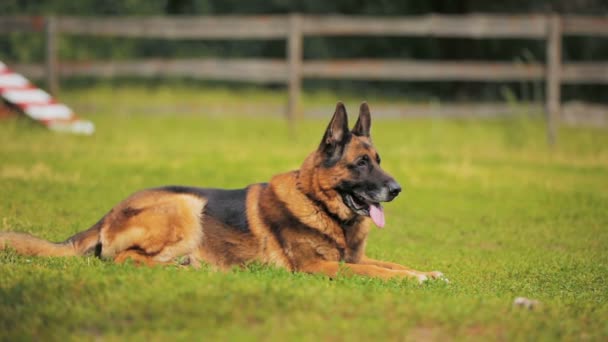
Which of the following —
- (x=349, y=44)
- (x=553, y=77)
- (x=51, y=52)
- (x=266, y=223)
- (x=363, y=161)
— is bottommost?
(x=266, y=223)

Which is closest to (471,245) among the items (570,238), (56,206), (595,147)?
(570,238)

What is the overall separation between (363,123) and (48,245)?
105 inches

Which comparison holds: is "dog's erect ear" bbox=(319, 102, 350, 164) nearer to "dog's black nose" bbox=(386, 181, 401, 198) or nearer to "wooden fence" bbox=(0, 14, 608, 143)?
"dog's black nose" bbox=(386, 181, 401, 198)

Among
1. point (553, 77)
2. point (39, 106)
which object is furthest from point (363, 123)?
point (39, 106)

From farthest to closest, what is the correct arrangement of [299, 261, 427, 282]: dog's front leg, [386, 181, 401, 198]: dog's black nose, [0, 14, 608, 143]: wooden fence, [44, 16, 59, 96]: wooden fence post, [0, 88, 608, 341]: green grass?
1. [44, 16, 59, 96]: wooden fence post
2. [0, 14, 608, 143]: wooden fence
3. [386, 181, 401, 198]: dog's black nose
4. [299, 261, 427, 282]: dog's front leg
5. [0, 88, 608, 341]: green grass

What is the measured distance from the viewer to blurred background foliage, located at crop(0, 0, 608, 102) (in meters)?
22.6

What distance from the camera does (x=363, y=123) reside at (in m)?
6.98

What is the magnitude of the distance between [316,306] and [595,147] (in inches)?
439

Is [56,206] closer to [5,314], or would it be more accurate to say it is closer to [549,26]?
[5,314]

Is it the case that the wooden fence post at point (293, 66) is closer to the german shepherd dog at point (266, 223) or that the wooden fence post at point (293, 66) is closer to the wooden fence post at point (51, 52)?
the wooden fence post at point (51, 52)

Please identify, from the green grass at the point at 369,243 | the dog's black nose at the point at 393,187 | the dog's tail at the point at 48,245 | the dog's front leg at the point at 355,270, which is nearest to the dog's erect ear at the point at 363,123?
the dog's black nose at the point at 393,187

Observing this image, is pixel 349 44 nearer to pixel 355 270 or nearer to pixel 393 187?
pixel 393 187

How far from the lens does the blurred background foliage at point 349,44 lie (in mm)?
22594

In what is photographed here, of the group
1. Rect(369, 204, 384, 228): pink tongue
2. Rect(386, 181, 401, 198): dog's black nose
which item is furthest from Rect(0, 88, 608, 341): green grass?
Rect(386, 181, 401, 198): dog's black nose
